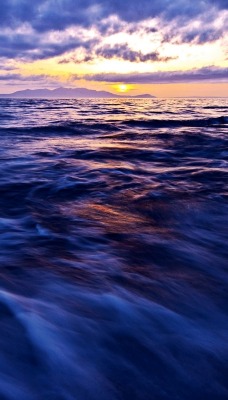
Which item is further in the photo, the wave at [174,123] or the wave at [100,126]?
the wave at [174,123]

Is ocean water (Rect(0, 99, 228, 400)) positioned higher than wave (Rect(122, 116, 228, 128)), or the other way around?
wave (Rect(122, 116, 228, 128))

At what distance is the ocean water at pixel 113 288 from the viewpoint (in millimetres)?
2029

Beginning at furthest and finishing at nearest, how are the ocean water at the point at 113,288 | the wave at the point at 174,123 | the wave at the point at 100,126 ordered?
the wave at the point at 174,123
the wave at the point at 100,126
the ocean water at the point at 113,288

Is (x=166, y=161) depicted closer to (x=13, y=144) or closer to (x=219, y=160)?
(x=219, y=160)

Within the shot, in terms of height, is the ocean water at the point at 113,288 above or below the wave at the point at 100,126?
below

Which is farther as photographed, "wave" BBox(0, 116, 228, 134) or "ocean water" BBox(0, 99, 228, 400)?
"wave" BBox(0, 116, 228, 134)

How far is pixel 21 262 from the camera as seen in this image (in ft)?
11.2

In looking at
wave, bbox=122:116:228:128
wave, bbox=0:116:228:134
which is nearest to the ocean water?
wave, bbox=0:116:228:134

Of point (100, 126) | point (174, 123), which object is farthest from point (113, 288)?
point (174, 123)

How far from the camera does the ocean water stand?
6.66 feet

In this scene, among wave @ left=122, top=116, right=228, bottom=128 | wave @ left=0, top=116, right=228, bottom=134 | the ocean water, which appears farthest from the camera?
wave @ left=122, top=116, right=228, bottom=128

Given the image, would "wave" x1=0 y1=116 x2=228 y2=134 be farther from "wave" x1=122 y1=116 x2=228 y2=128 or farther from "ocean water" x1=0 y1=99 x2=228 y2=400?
"ocean water" x1=0 y1=99 x2=228 y2=400

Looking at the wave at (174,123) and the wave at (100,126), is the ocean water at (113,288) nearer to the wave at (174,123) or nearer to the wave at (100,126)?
the wave at (100,126)

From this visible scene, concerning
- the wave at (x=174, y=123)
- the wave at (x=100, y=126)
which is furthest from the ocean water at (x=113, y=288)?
the wave at (x=174, y=123)
